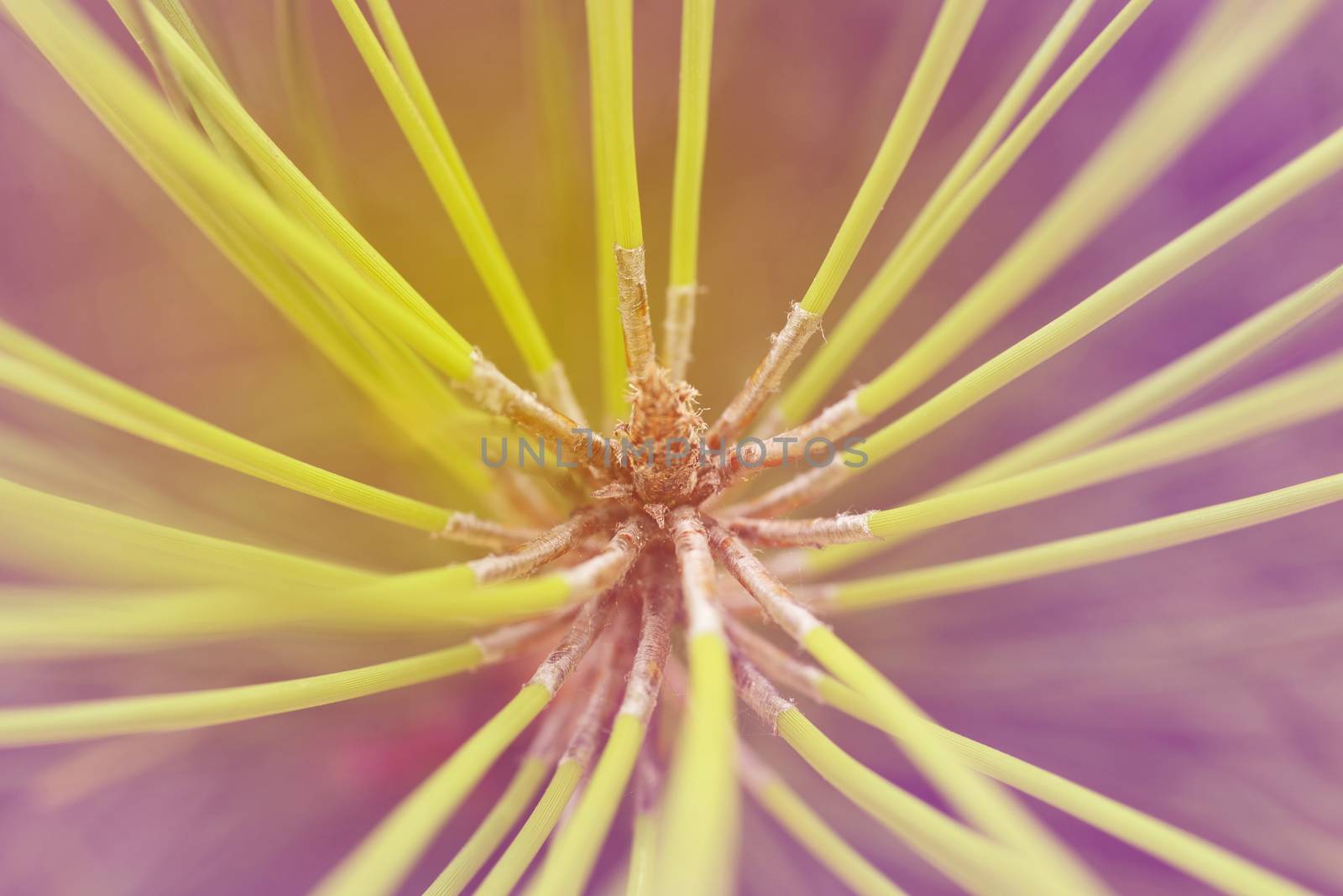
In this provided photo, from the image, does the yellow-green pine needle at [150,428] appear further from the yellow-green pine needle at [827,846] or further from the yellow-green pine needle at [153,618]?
the yellow-green pine needle at [827,846]

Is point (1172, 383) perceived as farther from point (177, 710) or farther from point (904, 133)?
point (177, 710)

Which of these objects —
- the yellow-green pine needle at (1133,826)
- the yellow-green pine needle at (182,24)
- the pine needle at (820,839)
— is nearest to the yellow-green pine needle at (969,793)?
the yellow-green pine needle at (1133,826)

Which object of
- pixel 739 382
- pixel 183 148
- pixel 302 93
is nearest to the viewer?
pixel 183 148

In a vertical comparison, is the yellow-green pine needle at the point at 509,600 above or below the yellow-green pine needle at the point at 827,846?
above

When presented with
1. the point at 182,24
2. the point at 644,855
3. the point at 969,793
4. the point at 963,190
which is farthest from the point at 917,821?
the point at 182,24

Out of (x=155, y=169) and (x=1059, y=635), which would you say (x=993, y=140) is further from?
(x=1059, y=635)

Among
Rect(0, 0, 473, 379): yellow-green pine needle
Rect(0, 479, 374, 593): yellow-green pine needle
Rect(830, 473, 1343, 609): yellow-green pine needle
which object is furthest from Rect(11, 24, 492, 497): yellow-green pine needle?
Rect(830, 473, 1343, 609): yellow-green pine needle
